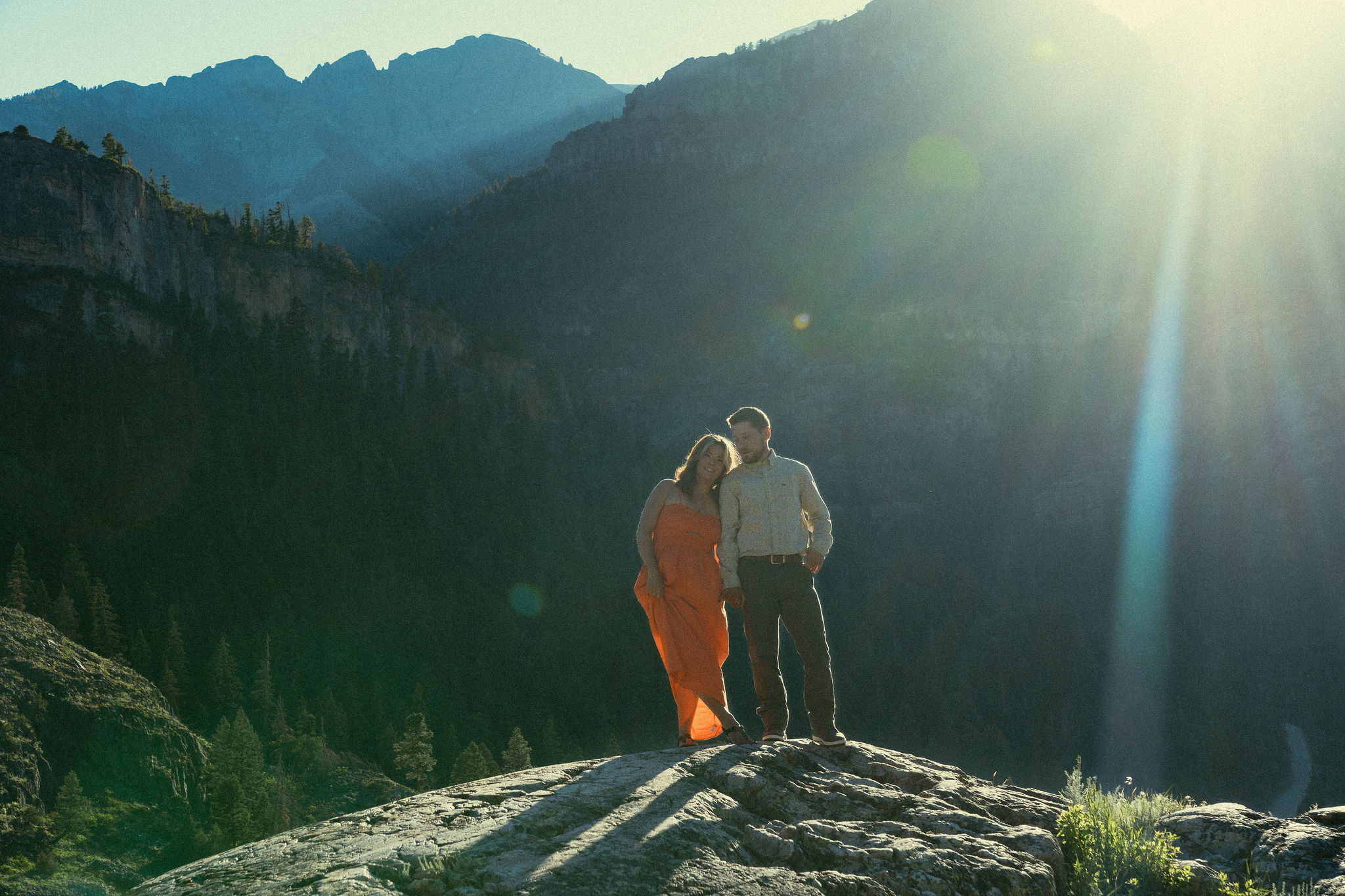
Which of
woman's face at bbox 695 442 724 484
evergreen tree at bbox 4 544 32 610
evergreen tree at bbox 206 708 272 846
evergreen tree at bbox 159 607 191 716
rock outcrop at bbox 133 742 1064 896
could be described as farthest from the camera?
evergreen tree at bbox 159 607 191 716

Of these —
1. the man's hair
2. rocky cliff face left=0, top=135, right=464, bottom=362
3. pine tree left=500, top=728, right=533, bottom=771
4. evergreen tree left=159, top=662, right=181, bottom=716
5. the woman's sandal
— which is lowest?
pine tree left=500, top=728, right=533, bottom=771

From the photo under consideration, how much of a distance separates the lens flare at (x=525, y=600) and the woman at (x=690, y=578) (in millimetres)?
67356

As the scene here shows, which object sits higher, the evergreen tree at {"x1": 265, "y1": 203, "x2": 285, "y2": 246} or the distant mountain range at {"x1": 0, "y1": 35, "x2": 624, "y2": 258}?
the distant mountain range at {"x1": 0, "y1": 35, "x2": 624, "y2": 258}

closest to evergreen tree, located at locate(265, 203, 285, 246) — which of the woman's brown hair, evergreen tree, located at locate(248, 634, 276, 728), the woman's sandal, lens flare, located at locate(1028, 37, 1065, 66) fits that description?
evergreen tree, located at locate(248, 634, 276, 728)

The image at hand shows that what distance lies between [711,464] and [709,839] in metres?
2.64

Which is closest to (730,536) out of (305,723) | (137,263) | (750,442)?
(750,442)

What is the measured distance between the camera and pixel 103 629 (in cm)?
3728

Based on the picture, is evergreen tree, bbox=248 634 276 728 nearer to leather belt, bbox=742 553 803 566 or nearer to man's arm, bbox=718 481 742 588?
man's arm, bbox=718 481 742 588

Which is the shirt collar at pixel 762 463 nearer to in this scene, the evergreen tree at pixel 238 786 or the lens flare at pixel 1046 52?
the evergreen tree at pixel 238 786

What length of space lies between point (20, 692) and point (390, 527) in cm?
6767

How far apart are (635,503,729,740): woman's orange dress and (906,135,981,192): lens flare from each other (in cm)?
14355

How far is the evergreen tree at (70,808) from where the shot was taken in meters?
8.01

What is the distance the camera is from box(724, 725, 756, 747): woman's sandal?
622 centimetres

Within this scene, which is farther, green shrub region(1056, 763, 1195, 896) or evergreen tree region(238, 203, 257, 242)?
evergreen tree region(238, 203, 257, 242)
